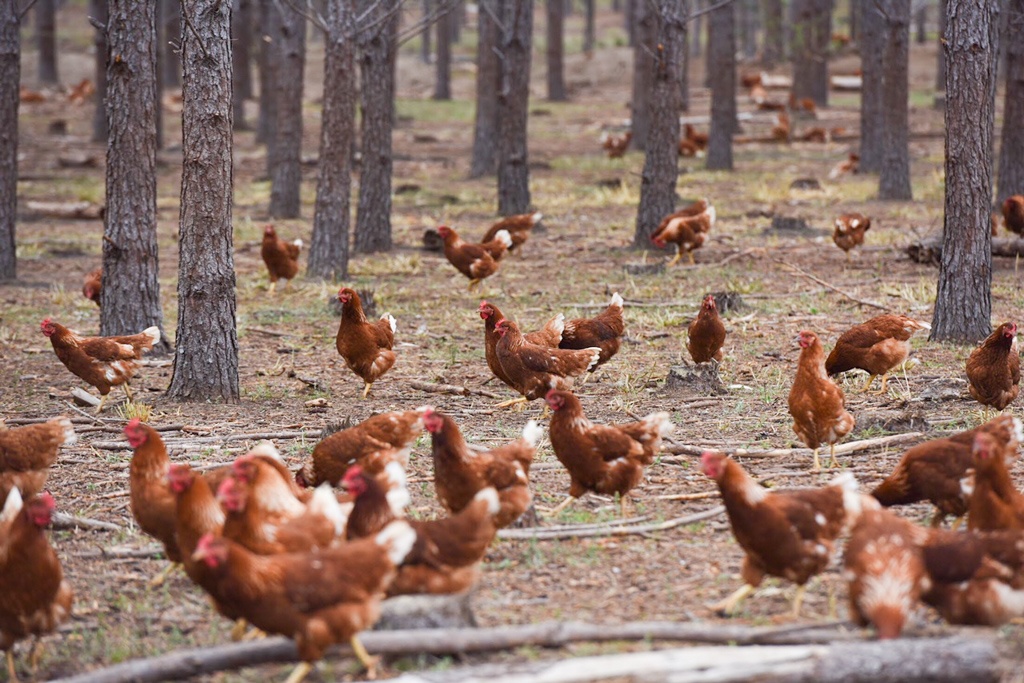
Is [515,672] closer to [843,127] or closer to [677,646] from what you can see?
[677,646]

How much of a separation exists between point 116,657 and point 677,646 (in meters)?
2.36

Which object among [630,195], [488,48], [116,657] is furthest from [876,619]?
[488,48]

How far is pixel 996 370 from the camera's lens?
7.68m

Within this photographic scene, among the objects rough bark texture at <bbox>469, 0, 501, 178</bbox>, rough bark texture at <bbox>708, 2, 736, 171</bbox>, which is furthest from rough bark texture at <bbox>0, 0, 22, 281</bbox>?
rough bark texture at <bbox>708, 2, 736, 171</bbox>

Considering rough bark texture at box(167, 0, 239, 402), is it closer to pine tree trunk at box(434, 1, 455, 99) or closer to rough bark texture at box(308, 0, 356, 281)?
rough bark texture at box(308, 0, 356, 281)

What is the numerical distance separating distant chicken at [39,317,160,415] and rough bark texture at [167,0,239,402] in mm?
392

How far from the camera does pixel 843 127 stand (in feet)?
106

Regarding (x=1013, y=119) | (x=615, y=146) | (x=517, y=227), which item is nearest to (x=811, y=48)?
(x=615, y=146)

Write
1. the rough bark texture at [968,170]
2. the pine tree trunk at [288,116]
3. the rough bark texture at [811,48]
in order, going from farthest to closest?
the rough bark texture at [811,48], the pine tree trunk at [288,116], the rough bark texture at [968,170]

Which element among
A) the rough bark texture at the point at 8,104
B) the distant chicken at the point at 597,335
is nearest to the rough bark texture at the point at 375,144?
the rough bark texture at the point at 8,104

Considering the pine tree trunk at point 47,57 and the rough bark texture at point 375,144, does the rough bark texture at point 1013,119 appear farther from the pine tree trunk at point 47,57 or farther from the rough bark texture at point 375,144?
the pine tree trunk at point 47,57

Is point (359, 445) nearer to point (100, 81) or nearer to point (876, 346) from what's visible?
point (876, 346)

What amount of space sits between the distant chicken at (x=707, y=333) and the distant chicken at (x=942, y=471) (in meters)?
3.37

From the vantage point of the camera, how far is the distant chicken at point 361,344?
9.32 metres
